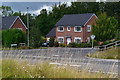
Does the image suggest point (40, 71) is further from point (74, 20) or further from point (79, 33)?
point (79, 33)

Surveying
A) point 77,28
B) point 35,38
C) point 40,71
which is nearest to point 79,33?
point 77,28

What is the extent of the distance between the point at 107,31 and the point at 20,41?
10.1 metres

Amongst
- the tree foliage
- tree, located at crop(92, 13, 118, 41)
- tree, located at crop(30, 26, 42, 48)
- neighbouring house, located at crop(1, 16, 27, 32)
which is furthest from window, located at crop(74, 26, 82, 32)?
tree, located at crop(30, 26, 42, 48)

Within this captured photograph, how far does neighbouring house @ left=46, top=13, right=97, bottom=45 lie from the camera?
34.6 meters

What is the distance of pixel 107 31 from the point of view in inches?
1132

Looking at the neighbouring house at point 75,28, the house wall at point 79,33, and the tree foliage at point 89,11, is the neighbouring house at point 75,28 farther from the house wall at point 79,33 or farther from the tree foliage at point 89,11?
the tree foliage at point 89,11

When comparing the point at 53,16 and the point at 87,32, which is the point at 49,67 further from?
the point at 53,16

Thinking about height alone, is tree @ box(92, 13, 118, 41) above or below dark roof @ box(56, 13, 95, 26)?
below

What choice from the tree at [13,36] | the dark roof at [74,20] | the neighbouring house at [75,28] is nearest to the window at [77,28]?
the neighbouring house at [75,28]

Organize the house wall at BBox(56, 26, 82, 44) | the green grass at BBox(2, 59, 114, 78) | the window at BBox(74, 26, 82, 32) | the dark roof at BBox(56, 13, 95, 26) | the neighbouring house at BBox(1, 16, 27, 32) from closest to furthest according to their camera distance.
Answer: the green grass at BBox(2, 59, 114, 78), the dark roof at BBox(56, 13, 95, 26), the window at BBox(74, 26, 82, 32), the house wall at BBox(56, 26, 82, 44), the neighbouring house at BBox(1, 16, 27, 32)

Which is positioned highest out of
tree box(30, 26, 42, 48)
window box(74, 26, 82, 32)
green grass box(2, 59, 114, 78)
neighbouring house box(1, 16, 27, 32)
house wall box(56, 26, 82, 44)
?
neighbouring house box(1, 16, 27, 32)

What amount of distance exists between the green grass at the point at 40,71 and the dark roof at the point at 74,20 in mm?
28638

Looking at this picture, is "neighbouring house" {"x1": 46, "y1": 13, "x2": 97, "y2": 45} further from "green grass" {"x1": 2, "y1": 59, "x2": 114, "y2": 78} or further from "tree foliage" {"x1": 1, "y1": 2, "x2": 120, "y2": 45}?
"green grass" {"x1": 2, "y1": 59, "x2": 114, "y2": 78}

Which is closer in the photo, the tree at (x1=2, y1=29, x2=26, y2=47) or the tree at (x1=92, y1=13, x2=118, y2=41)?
the tree at (x1=2, y1=29, x2=26, y2=47)
